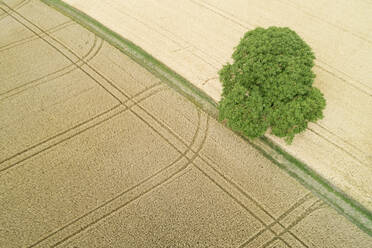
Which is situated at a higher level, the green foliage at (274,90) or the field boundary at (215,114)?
the green foliage at (274,90)

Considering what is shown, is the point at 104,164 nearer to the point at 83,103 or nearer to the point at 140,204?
the point at 140,204

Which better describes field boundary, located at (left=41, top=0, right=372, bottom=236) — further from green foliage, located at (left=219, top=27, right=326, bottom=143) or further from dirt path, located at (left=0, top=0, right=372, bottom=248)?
green foliage, located at (left=219, top=27, right=326, bottom=143)

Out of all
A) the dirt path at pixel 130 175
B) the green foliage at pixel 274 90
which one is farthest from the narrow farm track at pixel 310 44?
the dirt path at pixel 130 175

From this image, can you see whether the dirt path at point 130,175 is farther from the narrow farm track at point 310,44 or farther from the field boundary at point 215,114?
the narrow farm track at point 310,44

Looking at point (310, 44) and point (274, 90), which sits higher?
point (274, 90)

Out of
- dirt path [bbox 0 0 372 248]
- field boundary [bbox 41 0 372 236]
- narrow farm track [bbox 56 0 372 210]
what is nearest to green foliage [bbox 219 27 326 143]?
field boundary [bbox 41 0 372 236]

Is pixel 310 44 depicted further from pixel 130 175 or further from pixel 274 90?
pixel 130 175

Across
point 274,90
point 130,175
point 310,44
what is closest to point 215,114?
point 274,90
